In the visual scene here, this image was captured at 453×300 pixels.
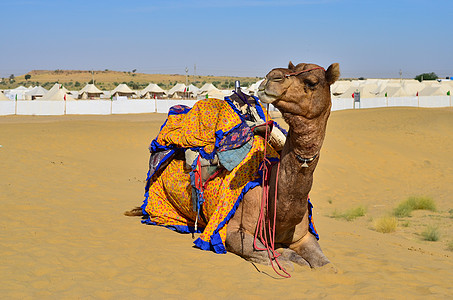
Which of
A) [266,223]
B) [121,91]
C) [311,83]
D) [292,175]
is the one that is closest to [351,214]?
[266,223]

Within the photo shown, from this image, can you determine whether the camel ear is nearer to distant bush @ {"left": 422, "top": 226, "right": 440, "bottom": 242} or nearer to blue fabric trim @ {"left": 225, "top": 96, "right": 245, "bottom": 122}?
blue fabric trim @ {"left": 225, "top": 96, "right": 245, "bottom": 122}

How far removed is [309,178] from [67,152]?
1485cm

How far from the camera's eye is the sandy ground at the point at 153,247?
5281 mm

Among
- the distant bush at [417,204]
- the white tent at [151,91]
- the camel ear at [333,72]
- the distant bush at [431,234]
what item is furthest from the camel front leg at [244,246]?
the white tent at [151,91]

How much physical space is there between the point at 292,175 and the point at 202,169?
1798mm

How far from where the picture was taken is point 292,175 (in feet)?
17.9

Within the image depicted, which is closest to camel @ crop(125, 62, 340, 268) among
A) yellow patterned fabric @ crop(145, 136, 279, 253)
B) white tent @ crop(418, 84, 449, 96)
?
yellow patterned fabric @ crop(145, 136, 279, 253)

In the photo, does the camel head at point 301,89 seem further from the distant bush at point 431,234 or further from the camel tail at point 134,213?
the distant bush at point 431,234

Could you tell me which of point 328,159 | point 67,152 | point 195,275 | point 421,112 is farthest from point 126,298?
point 421,112

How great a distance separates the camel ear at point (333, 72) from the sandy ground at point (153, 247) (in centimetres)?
212

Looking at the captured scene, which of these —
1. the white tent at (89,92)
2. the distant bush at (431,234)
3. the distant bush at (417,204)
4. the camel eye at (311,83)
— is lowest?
the distant bush at (431,234)

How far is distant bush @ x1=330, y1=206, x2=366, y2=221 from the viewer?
12.1 meters

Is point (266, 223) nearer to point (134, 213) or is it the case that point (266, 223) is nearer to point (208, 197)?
point (208, 197)

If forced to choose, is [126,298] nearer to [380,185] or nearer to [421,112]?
[380,185]
